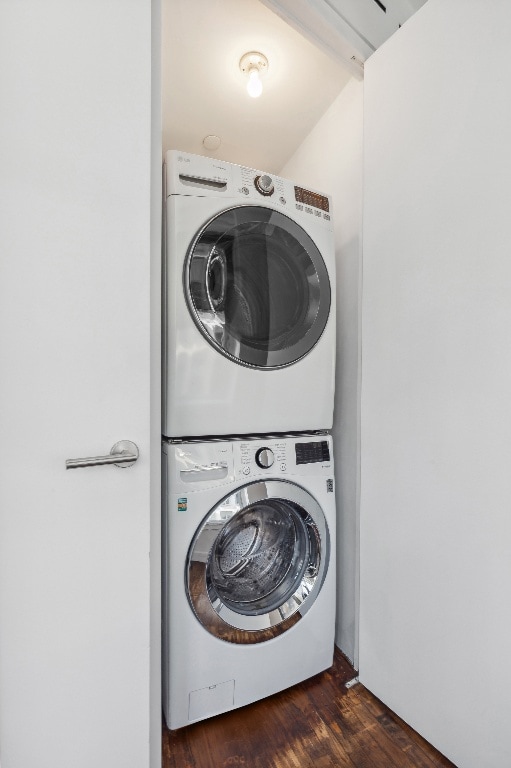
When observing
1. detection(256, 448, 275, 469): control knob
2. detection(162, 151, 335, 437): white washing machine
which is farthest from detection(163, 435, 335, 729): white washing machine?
detection(162, 151, 335, 437): white washing machine

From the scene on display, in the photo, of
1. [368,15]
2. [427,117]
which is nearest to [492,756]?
[427,117]

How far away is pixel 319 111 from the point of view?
5.92 feet

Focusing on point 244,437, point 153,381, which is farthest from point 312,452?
point 153,381

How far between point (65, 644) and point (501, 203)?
1.44m

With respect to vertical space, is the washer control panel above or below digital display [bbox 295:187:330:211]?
below

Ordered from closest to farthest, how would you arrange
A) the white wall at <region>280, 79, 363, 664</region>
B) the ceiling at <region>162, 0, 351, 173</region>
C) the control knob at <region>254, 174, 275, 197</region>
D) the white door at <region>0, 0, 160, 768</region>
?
the white door at <region>0, 0, 160, 768</region>, the control knob at <region>254, 174, 275, 197</region>, the ceiling at <region>162, 0, 351, 173</region>, the white wall at <region>280, 79, 363, 664</region>

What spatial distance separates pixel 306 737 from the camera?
1.17 m

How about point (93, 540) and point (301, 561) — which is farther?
point (301, 561)

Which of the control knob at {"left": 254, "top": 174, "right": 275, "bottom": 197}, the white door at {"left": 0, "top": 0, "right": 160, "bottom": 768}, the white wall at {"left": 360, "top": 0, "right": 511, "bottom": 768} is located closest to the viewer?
the white door at {"left": 0, "top": 0, "right": 160, "bottom": 768}

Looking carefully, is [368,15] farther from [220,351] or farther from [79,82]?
[220,351]

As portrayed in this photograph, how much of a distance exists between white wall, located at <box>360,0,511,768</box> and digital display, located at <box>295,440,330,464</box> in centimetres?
17

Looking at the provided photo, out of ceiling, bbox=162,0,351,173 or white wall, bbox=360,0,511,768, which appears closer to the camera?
white wall, bbox=360,0,511,768

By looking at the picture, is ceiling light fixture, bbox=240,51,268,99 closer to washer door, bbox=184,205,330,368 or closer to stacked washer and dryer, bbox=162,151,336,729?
stacked washer and dryer, bbox=162,151,336,729

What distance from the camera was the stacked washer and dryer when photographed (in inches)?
45.1
